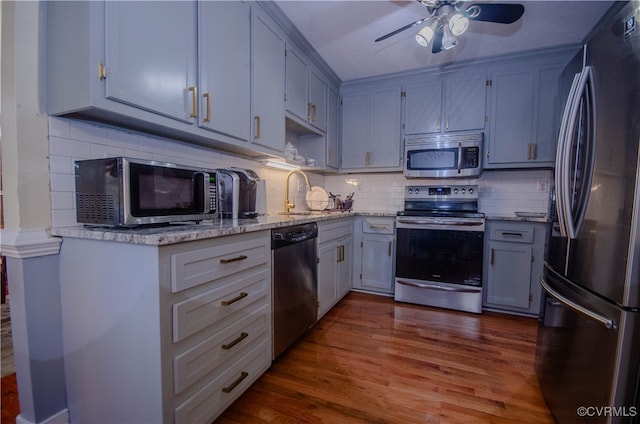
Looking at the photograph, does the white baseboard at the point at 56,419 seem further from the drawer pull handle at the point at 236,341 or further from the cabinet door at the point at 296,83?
the cabinet door at the point at 296,83

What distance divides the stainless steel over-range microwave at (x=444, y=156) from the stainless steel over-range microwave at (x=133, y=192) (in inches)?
91.1

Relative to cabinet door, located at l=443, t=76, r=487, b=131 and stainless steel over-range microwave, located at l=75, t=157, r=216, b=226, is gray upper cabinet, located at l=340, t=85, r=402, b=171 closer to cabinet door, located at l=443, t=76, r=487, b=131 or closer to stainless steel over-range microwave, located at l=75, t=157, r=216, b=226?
cabinet door, located at l=443, t=76, r=487, b=131

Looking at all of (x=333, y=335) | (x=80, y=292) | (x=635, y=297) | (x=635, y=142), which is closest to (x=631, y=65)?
(x=635, y=142)

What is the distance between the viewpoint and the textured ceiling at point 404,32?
6.51ft

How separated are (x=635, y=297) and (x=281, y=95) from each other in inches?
88.9

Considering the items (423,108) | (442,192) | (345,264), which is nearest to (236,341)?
(345,264)

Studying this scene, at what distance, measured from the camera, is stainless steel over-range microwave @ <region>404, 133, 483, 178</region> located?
280 cm

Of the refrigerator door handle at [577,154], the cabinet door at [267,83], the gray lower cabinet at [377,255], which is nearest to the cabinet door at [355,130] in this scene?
the gray lower cabinet at [377,255]

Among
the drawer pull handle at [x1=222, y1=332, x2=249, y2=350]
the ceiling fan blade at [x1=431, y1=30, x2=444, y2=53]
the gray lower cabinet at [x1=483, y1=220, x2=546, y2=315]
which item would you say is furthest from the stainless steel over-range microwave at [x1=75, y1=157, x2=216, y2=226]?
the gray lower cabinet at [x1=483, y1=220, x2=546, y2=315]

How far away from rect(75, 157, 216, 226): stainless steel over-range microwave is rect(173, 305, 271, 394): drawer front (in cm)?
56

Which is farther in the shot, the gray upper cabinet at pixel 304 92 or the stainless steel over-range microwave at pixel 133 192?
the gray upper cabinet at pixel 304 92

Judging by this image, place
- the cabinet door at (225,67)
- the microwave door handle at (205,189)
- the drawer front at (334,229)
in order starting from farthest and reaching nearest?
the drawer front at (334,229), the cabinet door at (225,67), the microwave door handle at (205,189)

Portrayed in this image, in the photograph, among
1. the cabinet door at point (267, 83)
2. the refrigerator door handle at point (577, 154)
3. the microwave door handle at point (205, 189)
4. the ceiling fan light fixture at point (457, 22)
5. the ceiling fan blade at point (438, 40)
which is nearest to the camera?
the refrigerator door handle at point (577, 154)

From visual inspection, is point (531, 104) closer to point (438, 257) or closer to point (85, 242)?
point (438, 257)
